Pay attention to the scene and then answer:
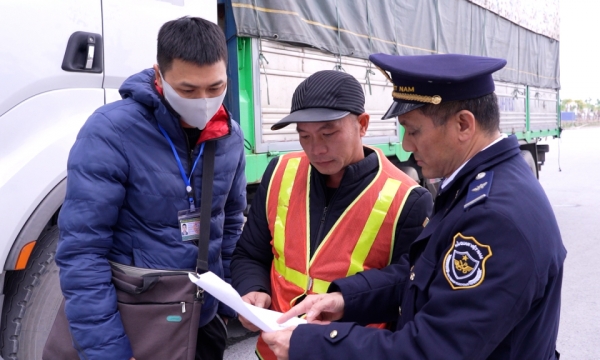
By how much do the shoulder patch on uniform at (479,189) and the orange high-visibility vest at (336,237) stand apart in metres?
0.42

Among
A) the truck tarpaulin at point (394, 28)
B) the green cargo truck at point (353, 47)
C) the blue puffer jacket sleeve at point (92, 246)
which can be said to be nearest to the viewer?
the blue puffer jacket sleeve at point (92, 246)

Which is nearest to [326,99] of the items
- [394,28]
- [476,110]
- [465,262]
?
[476,110]

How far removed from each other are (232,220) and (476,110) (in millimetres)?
1148

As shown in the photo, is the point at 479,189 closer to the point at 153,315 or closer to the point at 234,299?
the point at 234,299

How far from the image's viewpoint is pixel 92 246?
156cm

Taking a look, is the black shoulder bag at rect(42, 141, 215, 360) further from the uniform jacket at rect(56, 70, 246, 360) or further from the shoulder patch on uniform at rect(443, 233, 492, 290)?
the shoulder patch on uniform at rect(443, 233, 492, 290)

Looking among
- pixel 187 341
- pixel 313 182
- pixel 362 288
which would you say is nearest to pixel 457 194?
pixel 362 288

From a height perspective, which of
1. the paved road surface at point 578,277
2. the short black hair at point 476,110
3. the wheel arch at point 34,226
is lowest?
the paved road surface at point 578,277

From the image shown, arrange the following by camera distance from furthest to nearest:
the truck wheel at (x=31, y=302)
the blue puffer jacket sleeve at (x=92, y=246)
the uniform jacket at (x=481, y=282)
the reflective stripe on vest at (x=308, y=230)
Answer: the truck wheel at (x=31, y=302) < the reflective stripe on vest at (x=308, y=230) < the blue puffer jacket sleeve at (x=92, y=246) < the uniform jacket at (x=481, y=282)

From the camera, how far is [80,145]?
1604 millimetres

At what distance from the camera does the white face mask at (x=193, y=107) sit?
1729 millimetres

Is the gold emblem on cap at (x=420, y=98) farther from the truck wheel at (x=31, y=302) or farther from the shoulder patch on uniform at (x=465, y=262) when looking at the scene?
the truck wheel at (x=31, y=302)

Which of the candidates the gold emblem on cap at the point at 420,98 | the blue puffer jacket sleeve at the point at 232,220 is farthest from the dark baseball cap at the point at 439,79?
the blue puffer jacket sleeve at the point at 232,220

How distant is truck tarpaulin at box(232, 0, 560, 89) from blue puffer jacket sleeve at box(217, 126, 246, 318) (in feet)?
4.38
